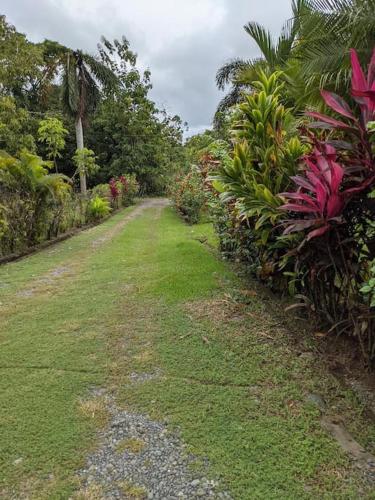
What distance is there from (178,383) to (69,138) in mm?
26765

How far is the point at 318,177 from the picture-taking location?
7.59ft

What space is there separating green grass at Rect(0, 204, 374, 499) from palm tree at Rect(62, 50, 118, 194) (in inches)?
567

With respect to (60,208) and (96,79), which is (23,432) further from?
(96,79)

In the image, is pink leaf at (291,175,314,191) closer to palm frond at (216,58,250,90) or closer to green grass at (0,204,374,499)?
green grass at (0,204,374,499)

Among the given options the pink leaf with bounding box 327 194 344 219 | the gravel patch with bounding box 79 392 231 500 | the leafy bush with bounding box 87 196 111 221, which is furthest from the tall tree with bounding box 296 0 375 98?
the leafy bush with bounding box 87 196 111 221

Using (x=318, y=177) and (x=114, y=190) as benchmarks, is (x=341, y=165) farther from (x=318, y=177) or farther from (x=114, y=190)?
(x=114, y=190)

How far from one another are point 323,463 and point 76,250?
634cm

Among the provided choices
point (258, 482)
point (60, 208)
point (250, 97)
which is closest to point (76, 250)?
point (60, 208)

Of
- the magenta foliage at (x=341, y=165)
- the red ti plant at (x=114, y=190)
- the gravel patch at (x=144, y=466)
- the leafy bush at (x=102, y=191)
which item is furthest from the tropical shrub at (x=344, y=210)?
the red ti plant at (x=114, y=190)

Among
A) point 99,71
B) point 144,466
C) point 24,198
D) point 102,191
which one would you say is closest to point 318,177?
point 144,466

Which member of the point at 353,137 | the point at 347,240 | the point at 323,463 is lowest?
the point at 323,463

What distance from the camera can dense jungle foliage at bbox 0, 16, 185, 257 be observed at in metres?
7.06

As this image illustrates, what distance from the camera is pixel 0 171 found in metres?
6.61

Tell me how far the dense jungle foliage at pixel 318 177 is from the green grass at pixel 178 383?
1.60 ft
